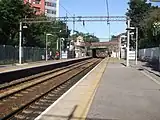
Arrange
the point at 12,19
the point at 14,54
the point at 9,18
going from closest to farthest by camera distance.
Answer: the point at 14,54, the point at 9,18, the point at 12,19

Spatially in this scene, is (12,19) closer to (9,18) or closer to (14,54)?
(9,18)

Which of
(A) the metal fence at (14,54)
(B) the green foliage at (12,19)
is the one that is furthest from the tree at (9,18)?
(A) the metal fence at (14,54)

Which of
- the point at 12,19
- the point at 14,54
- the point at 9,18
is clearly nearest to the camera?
the point at 14,54

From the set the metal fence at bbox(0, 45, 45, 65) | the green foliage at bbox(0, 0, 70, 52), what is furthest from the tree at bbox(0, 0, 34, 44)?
the metal fence at bbox(0, 45, 45, 65)

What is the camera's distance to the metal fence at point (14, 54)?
172ft

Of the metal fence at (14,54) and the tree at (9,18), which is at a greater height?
the tree at (9,18)

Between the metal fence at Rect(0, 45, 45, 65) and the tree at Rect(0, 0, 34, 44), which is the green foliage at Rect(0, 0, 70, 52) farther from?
the metal fence at Rect(0, 45, 45, 65)

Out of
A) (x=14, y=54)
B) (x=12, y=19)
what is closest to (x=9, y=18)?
(x=12, y=19)

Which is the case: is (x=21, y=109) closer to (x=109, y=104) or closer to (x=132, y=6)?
(x=109, y=104)

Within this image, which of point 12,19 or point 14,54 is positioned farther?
point 12,19

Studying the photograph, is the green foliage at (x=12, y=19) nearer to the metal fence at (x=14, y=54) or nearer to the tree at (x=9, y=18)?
the tree at (x=9, y=18)

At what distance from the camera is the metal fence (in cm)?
5246

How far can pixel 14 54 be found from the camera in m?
57.5

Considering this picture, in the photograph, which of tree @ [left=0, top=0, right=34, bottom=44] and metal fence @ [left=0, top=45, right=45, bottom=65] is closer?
metal fence @ [left=0, top=45, right=45, bottom=65]
